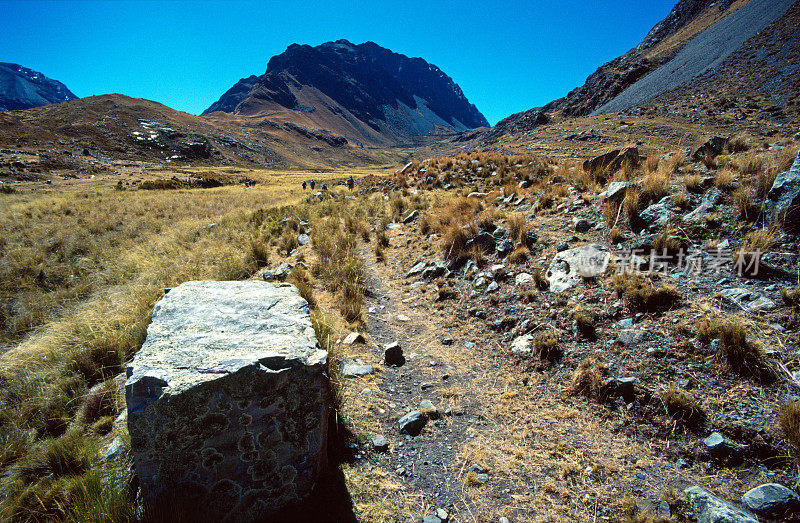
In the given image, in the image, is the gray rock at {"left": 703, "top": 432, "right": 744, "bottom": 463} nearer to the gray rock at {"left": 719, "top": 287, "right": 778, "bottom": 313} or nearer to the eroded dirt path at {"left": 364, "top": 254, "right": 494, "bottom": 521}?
the gray rock at {"left": 719, "top": 287, "right": 778, "bottom": 313}

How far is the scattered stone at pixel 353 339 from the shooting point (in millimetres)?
4975

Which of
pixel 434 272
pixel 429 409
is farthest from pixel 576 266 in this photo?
pixel 429 409

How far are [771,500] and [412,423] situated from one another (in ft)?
8.82

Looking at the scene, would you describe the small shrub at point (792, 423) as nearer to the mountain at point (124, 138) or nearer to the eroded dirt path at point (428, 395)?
the eroded dirt path at point (428, 395)

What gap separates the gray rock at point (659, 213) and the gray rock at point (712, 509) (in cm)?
400

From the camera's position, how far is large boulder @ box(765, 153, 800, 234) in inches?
153

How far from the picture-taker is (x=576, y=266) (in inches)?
202

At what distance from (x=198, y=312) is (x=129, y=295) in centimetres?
437

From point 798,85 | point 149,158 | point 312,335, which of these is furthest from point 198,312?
point 149,158

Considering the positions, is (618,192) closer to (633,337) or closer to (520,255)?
(520,255)

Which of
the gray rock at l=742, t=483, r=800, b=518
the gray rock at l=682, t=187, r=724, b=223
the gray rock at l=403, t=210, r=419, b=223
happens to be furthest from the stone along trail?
the gray rock at l=403, t=210, r=419, b=223

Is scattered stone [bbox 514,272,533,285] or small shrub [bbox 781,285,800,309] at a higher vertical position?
small shrub [bbox 781,285,800,309]

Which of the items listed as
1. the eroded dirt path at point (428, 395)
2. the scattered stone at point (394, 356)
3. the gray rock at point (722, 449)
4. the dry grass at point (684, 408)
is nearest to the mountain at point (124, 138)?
the eroded dirt path at point (428, 395)

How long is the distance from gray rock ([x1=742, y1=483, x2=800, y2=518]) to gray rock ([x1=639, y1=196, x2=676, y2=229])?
382cm
